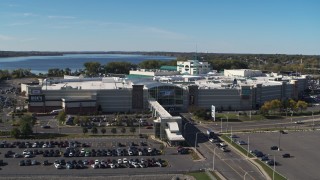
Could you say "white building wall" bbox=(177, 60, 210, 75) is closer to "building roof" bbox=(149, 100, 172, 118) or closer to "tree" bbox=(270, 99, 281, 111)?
"tree" bbox=(270, 99, 281, 111)

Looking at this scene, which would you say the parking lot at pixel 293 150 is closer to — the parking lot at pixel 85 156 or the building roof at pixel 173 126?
the building roof at pixel 173 126

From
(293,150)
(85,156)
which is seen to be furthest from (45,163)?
(293,150)

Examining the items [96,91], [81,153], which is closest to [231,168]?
[81,153]

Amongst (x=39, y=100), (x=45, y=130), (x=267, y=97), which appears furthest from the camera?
(x=267, y=97)

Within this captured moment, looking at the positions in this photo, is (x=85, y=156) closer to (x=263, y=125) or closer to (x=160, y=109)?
(x=160, y=109)

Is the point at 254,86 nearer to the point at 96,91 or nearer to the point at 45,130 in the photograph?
the point at 96,91

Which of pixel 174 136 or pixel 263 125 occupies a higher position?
pixel 174 136

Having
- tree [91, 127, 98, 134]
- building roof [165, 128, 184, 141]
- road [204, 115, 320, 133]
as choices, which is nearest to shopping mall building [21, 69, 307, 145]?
road [204, 115, 320, 133]
